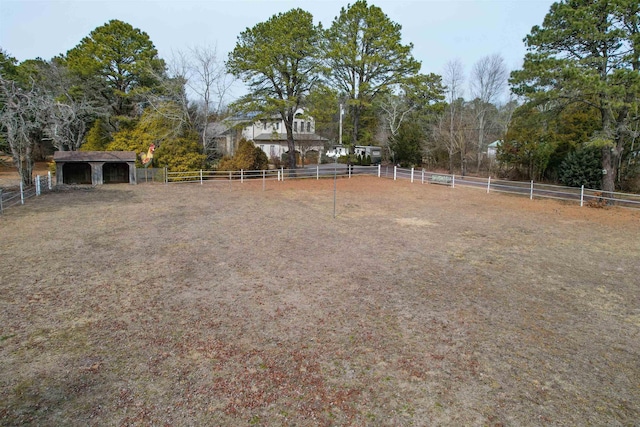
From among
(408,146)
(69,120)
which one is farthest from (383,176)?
(69,120)

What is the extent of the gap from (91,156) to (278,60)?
48.0 feet

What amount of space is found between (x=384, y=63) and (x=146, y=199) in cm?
1955

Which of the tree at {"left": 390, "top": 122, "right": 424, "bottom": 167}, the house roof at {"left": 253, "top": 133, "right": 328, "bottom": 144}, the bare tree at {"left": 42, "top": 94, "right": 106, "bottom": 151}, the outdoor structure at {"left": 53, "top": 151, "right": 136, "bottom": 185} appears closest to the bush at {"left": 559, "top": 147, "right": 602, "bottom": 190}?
the tree at {"left": 390, "top": 122, "right": 424, "bottom": 167}

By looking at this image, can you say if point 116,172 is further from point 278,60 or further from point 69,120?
point 278,60

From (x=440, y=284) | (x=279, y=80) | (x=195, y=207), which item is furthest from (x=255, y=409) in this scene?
(x=279, y=80)

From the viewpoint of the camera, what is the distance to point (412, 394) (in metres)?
4.44

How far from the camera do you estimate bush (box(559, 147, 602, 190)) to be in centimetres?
2239

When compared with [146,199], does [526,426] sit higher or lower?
lower

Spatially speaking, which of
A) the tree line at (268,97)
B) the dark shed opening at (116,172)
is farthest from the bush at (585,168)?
the dark shed opening at (116,172)

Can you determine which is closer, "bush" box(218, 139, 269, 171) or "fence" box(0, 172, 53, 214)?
"fence" box(0, 172, 53, 214)

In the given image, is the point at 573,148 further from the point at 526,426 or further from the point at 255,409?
the point at 255,409

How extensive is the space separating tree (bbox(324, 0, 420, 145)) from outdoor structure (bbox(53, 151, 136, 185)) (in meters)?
16.0

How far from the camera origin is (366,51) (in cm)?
2877

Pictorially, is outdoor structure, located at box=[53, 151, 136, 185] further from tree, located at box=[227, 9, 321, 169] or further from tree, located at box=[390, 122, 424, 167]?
tree, located at box=[390, 122, 424, 167]
